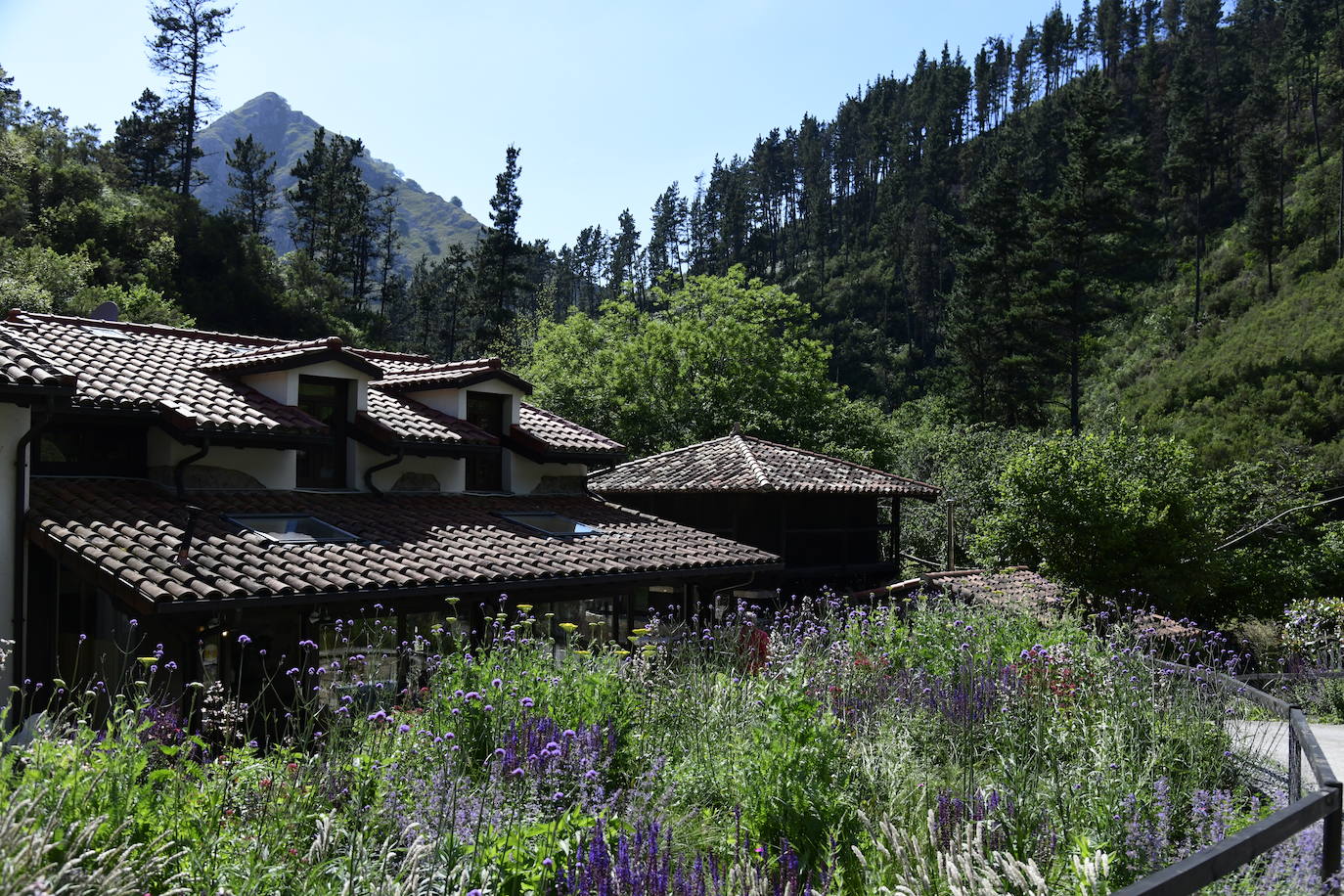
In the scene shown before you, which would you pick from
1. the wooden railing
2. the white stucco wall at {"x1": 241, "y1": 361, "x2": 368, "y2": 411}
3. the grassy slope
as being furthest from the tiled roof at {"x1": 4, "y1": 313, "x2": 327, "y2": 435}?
the grassy slope

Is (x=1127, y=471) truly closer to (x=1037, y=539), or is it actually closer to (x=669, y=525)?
(x=1037, y=539)

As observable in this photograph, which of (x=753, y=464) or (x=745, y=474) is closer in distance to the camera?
(x=745, y=474)

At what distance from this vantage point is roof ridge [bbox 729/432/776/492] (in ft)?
69.7

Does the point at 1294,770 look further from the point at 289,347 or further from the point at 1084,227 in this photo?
the point at 1084,227

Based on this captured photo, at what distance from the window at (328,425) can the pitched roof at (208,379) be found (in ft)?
1.51

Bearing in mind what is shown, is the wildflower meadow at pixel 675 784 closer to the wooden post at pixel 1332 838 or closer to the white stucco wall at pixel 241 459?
the wooden post at pixel 1332 838

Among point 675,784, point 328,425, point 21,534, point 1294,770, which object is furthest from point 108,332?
point 1294,770

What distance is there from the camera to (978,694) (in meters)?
6.51

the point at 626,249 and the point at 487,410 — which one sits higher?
the point at 626,249

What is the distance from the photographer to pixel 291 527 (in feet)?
41.8

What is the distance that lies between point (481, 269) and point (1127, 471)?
44931 millimetres

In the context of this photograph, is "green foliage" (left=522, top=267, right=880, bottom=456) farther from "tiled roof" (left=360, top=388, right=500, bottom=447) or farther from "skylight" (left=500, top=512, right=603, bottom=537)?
"tiled roof" (left=360, top=388, right=500, bottom=447)

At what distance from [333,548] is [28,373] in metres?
3.79

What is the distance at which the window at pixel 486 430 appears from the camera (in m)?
17.9
